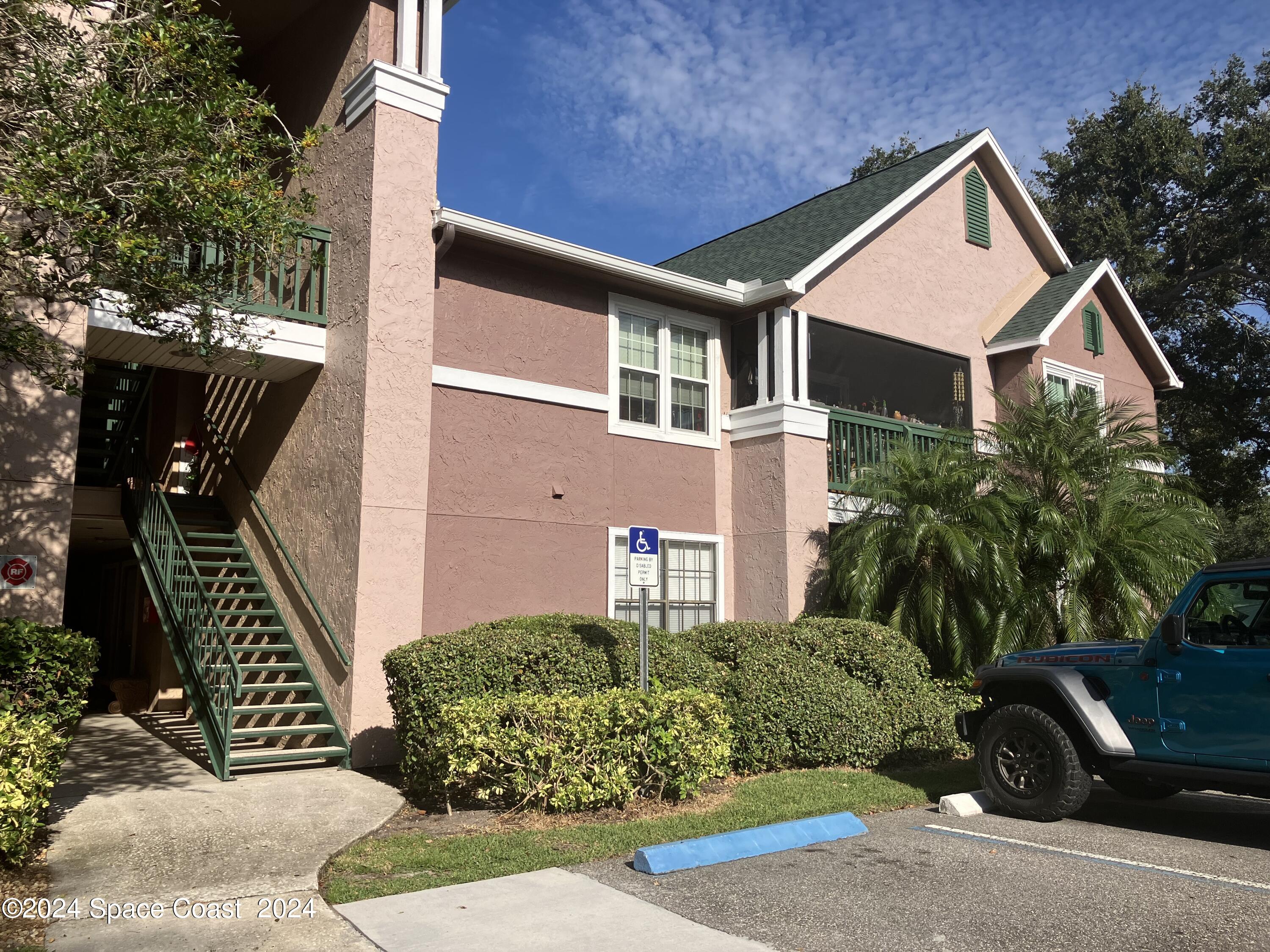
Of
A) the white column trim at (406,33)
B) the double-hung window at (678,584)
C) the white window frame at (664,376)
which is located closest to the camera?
the white column trim at (406,33)

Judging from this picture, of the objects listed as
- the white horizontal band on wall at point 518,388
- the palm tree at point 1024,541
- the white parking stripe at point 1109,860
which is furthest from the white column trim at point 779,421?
the white parking stripe at point 1109,860

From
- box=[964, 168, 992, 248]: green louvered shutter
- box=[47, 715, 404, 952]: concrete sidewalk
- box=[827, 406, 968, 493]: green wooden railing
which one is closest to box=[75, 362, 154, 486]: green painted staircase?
box=[47, 715, 404, 952]: concrete sidewalk

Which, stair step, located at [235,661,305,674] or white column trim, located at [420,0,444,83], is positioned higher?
white column trim, located at [420,0,444,83]

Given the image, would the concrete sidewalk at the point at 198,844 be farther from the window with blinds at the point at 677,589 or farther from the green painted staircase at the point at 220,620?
the window with blinds at the point at 677,589

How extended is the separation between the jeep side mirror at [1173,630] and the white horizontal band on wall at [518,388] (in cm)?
727

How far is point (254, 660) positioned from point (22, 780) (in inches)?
212

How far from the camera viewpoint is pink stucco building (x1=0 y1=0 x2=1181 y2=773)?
1044 centimetres

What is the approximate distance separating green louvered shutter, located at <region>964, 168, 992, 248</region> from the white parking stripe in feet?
39.4

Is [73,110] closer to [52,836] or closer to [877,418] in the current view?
[52,836]

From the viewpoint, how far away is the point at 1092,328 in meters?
18.2

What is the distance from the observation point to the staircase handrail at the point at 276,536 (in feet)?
34.2

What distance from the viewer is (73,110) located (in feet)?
23.2

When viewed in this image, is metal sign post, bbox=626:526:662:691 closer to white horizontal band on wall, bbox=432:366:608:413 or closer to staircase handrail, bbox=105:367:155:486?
white horizontal band on wall, bbox=432:366:608:413

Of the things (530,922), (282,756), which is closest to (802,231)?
(282,756)
